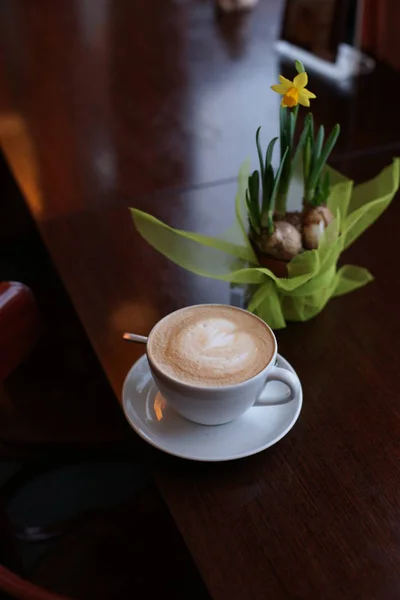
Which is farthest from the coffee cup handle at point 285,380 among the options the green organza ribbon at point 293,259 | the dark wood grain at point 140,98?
the dark wood grain at point 140,98

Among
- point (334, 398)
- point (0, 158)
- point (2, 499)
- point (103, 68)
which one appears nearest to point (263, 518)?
point (334, 398)

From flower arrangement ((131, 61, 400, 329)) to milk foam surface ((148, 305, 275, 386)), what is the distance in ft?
0.24

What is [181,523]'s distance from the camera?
0.61 metres

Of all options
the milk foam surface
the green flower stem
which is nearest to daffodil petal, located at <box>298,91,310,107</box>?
the green flower stem

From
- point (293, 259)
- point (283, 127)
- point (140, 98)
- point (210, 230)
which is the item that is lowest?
point (140, 98)

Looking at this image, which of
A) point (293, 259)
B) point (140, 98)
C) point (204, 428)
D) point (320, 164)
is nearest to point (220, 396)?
point (204, 428)

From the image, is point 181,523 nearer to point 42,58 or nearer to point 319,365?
point 319,365

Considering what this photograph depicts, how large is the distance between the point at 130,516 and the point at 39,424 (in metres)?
0.20

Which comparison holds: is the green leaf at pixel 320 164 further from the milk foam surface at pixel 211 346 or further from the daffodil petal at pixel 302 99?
the milk foam surface at pixel 211 346

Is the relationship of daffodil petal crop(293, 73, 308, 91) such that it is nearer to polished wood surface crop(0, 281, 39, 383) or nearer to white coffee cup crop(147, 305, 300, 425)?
white coffee cup crop(147, 305, 300, 425)

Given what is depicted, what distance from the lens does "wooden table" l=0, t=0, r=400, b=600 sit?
0.59m

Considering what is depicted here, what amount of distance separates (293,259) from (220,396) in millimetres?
212

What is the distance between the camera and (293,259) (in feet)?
2.53

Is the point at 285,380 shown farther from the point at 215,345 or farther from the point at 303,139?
the point at 303,139
